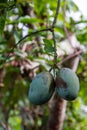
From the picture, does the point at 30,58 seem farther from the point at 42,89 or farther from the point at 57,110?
the point at 42,89

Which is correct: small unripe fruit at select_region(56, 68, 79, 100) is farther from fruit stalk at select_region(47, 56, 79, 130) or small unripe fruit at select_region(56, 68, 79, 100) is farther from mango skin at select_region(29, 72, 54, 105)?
fruit stalk at select_region(47, 56, 79, 130)

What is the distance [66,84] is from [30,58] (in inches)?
18.9

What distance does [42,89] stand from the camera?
72cm

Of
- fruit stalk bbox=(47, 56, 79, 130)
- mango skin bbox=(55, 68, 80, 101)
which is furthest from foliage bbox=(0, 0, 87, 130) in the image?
mango skin bbox=(55, 68, 80, 101)

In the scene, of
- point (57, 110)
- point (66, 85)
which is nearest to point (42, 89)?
point (66, 85)

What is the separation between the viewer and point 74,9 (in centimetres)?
161

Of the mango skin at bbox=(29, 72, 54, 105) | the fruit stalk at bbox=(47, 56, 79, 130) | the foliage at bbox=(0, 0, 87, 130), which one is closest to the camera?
the mango skin at bbox=(29, 72, 54, 105)

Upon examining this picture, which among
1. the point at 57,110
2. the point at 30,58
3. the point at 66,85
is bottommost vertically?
the point at 57,110

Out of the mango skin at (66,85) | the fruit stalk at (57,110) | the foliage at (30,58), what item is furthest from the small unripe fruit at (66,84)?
the fruit stalk at (57,110)

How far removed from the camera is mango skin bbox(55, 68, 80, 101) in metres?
0.72

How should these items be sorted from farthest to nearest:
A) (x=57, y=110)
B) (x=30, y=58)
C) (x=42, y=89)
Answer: (x=57, y=110) → (x=30, y=58) → (x=42, y=89)

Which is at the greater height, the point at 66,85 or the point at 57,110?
the point at 66,85

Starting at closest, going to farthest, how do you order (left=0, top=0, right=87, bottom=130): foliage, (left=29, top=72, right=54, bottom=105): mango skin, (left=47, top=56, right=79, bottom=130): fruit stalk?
(left=29, top=72, right=54, bottom=105): mango skin → (left=0, top=0, right=87, bottom=130): foliage → (left=47, top=56, right=79, bottom=130): fruit stalk

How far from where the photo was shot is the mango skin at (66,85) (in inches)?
28.3
